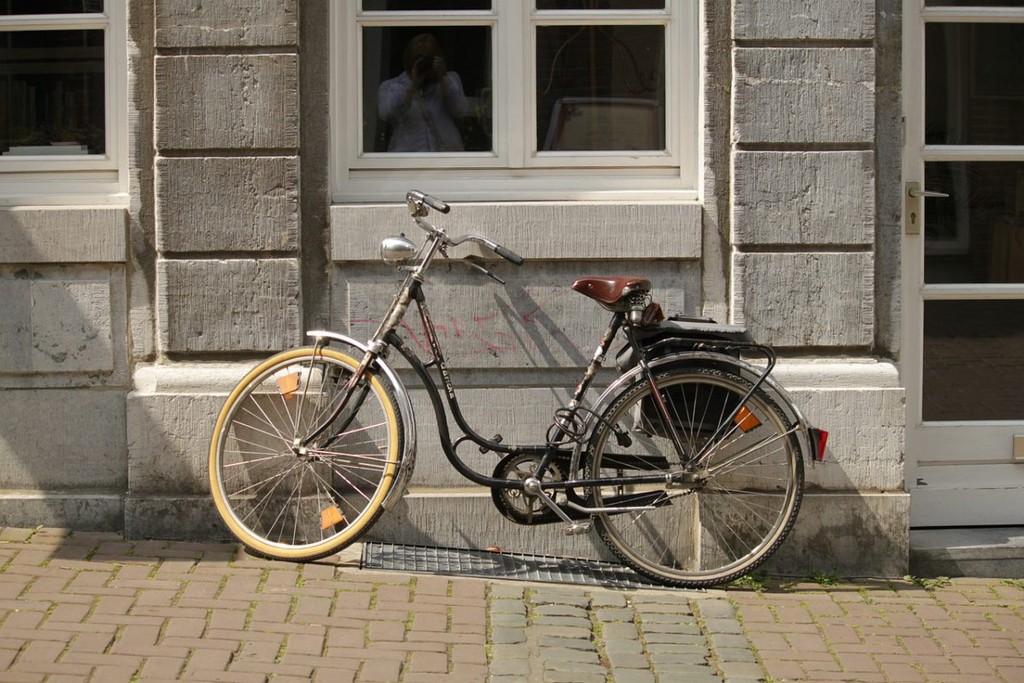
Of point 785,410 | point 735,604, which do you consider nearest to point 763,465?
point 785,410

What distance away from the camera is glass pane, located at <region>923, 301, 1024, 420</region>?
5.93m

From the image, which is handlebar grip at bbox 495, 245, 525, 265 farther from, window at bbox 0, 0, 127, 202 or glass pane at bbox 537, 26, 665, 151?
window at bbox 0, 0, 127, 202

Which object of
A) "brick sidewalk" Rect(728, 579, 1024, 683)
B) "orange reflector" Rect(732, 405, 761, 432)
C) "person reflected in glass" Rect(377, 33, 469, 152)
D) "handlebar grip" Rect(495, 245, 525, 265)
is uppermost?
"person reflected in glass" Rect(377, 33, 469, 152)

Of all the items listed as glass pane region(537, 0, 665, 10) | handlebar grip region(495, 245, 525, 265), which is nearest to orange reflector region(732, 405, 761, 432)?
handlebar grip region(495, 245, 525, 265)

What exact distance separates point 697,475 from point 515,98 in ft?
5.91

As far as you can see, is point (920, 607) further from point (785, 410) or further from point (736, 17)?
point (736, 17)

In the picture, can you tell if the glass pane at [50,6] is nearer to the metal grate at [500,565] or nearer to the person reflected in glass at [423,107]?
the person reflected in glass at [423,107]

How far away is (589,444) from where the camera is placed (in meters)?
5.28

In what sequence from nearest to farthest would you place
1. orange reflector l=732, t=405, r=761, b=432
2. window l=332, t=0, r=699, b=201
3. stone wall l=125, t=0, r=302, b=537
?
orange reflector l=732, t=405, r=761, b=432 < stone wall l=125, t=0, r=302, b=537 < window l=332, t=0, r=699, b=201

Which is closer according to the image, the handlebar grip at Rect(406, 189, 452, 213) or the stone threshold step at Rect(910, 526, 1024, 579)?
the handlebar grip at Rect(406, 189, 452, 213)

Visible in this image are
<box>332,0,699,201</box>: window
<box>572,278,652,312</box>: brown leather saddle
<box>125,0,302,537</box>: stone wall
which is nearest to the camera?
<box>572,278,652,312</box>: brown leather saddle

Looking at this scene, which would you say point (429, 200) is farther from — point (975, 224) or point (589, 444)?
point (975, 224)

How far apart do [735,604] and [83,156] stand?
133 inches

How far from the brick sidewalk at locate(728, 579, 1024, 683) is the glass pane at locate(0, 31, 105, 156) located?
344cm
